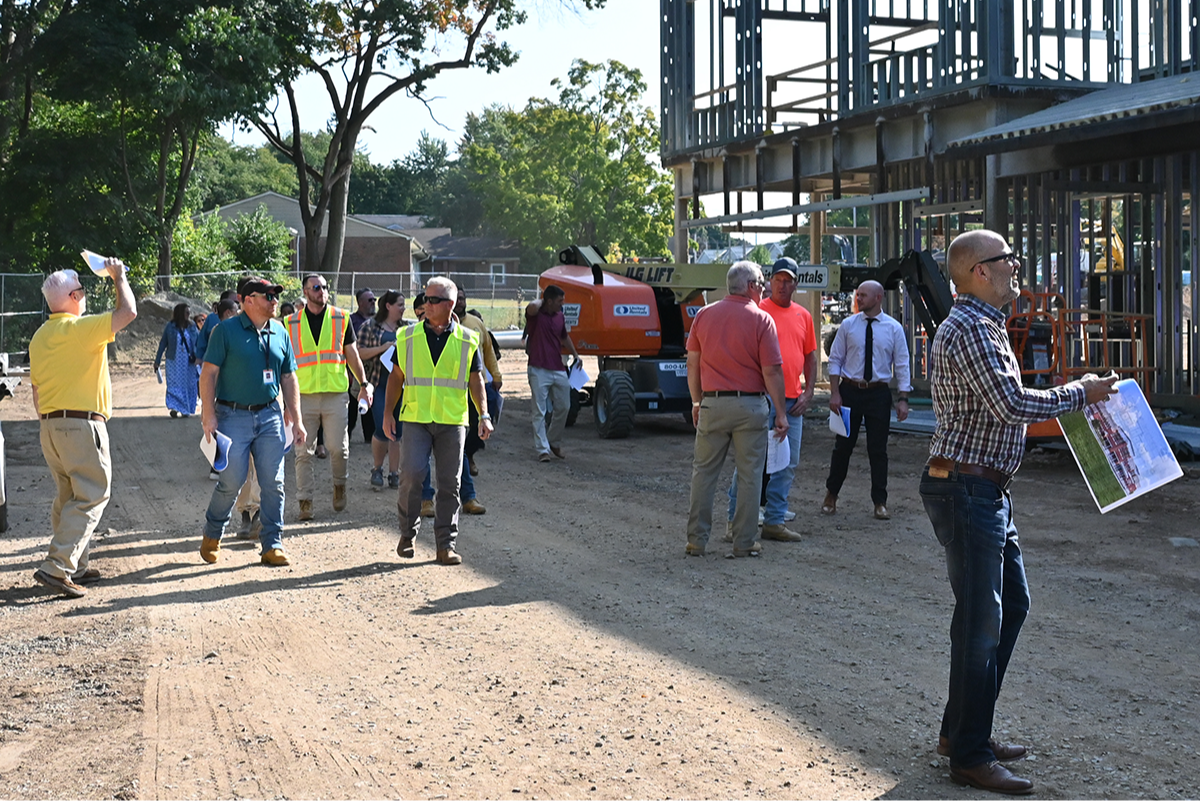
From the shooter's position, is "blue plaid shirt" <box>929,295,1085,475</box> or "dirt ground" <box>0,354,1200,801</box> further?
"dirt ground" <box>0,354,1200,801</box>

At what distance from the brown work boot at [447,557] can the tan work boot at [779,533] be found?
7.61 ft

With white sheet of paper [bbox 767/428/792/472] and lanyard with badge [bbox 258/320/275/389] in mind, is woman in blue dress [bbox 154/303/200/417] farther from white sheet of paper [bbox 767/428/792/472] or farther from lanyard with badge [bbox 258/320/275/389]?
white sheet of paper [bbox 767/428/792/472]

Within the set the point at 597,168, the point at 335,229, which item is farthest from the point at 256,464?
the point at 597,168

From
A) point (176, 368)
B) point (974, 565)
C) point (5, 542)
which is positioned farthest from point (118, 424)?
point (974, 565)

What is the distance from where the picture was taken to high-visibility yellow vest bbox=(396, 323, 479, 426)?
8.73 m

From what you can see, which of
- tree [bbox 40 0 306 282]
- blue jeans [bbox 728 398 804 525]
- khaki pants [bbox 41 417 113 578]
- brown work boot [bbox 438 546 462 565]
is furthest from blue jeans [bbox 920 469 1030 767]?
tree [bbox 40 0 306 282]

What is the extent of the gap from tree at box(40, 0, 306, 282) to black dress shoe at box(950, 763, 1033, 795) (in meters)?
30.0

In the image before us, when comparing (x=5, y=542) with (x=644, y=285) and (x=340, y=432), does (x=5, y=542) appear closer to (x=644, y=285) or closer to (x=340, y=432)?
(x=340, y=432)

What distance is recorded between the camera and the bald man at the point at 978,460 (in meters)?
4.42

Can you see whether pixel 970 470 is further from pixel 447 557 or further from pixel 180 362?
pixel 180 362

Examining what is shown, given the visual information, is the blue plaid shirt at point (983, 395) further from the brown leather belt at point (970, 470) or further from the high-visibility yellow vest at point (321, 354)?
the high-visibility yellow vest at point (321, 354)

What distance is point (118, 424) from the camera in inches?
738

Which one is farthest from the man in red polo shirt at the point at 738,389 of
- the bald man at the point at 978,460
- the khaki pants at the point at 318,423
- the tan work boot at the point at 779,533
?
the bald man at the point at 978,460

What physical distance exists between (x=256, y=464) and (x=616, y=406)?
8195mm
